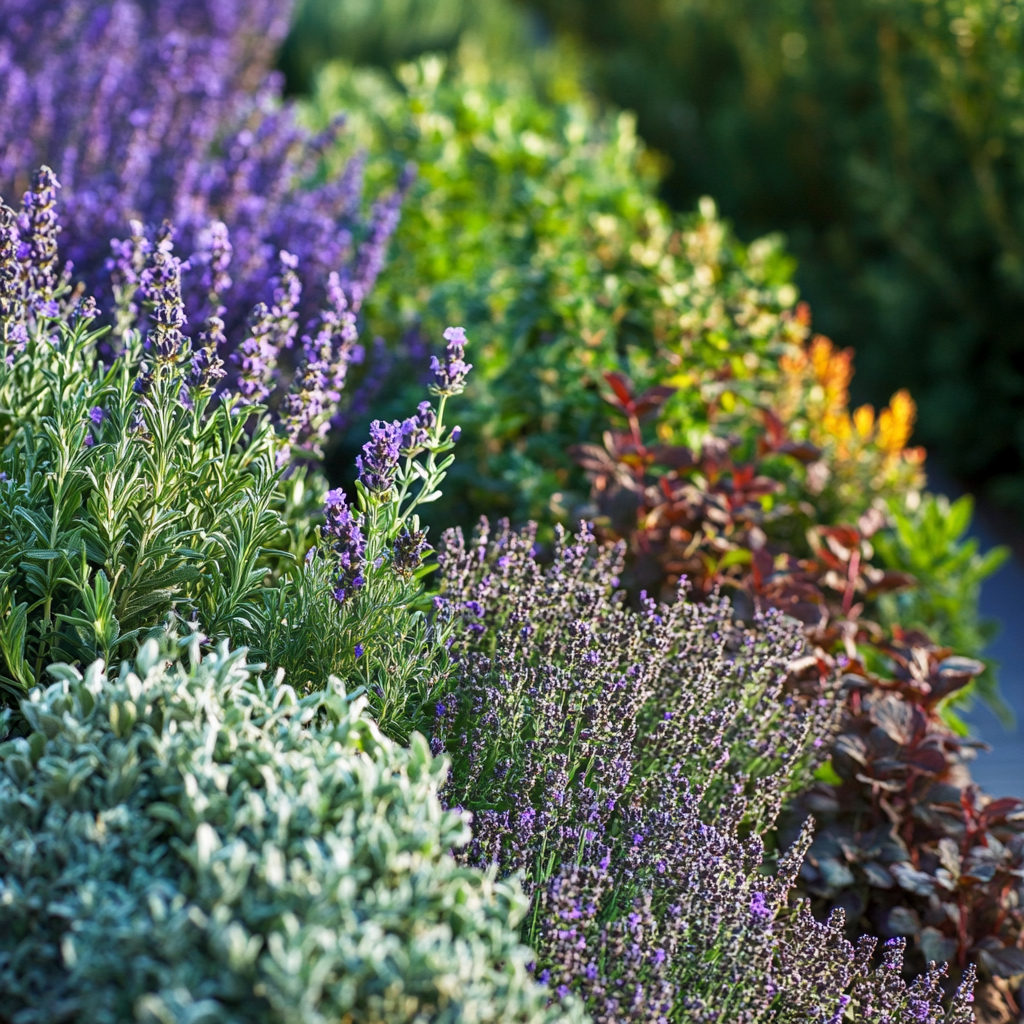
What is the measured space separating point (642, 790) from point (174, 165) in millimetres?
3043

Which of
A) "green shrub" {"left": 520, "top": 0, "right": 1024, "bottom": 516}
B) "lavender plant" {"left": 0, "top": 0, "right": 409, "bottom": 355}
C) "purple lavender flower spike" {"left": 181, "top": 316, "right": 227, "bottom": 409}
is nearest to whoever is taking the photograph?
"purple lavender flower spike" {"left": 181, "top": 316, "right": 227, "bottom": 409}

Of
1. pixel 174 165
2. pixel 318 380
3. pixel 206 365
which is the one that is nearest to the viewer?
pixel 206 365

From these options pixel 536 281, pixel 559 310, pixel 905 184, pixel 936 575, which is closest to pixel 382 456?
pixel 559 310

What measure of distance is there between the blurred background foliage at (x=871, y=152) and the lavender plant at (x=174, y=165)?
2.98 m

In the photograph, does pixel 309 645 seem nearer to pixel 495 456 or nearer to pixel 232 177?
pixel 495 456

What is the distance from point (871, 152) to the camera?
651 centimetres

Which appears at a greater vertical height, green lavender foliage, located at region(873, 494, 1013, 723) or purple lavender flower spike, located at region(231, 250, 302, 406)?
green lavender foliage, located at region(873, 494, 1013, 723)

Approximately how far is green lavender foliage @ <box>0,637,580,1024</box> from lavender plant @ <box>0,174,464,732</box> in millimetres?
253

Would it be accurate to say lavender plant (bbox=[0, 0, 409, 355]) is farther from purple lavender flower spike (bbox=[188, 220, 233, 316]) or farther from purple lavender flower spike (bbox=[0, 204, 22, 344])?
purple lavender flower spike (bbox=[0, 204, 22, 344])

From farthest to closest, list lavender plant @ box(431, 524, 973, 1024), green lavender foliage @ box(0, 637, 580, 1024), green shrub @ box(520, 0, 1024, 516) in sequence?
green shrub @ box(520, 0, 1024, 516)
lavender plant @ box(431, 524, 973, 1024)
green lavender foliage @ box(0, 637, 580, 1024)

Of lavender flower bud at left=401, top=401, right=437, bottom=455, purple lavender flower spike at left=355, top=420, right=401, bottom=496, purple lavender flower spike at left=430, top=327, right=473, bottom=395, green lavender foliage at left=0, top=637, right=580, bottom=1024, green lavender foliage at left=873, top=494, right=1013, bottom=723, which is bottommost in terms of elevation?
green lavender foliage at left=0, top=637, right=580, bottom=1024

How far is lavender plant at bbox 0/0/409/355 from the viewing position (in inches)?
126

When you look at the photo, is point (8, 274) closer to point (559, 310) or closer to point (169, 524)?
point (169, 524)

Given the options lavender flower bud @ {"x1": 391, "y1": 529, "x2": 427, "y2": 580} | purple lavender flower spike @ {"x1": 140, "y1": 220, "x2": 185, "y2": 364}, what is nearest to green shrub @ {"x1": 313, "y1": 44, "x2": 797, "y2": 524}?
lavender flower bud @ {"x1": 391, "y1": 529, "x2": 427, "y2": 580}
